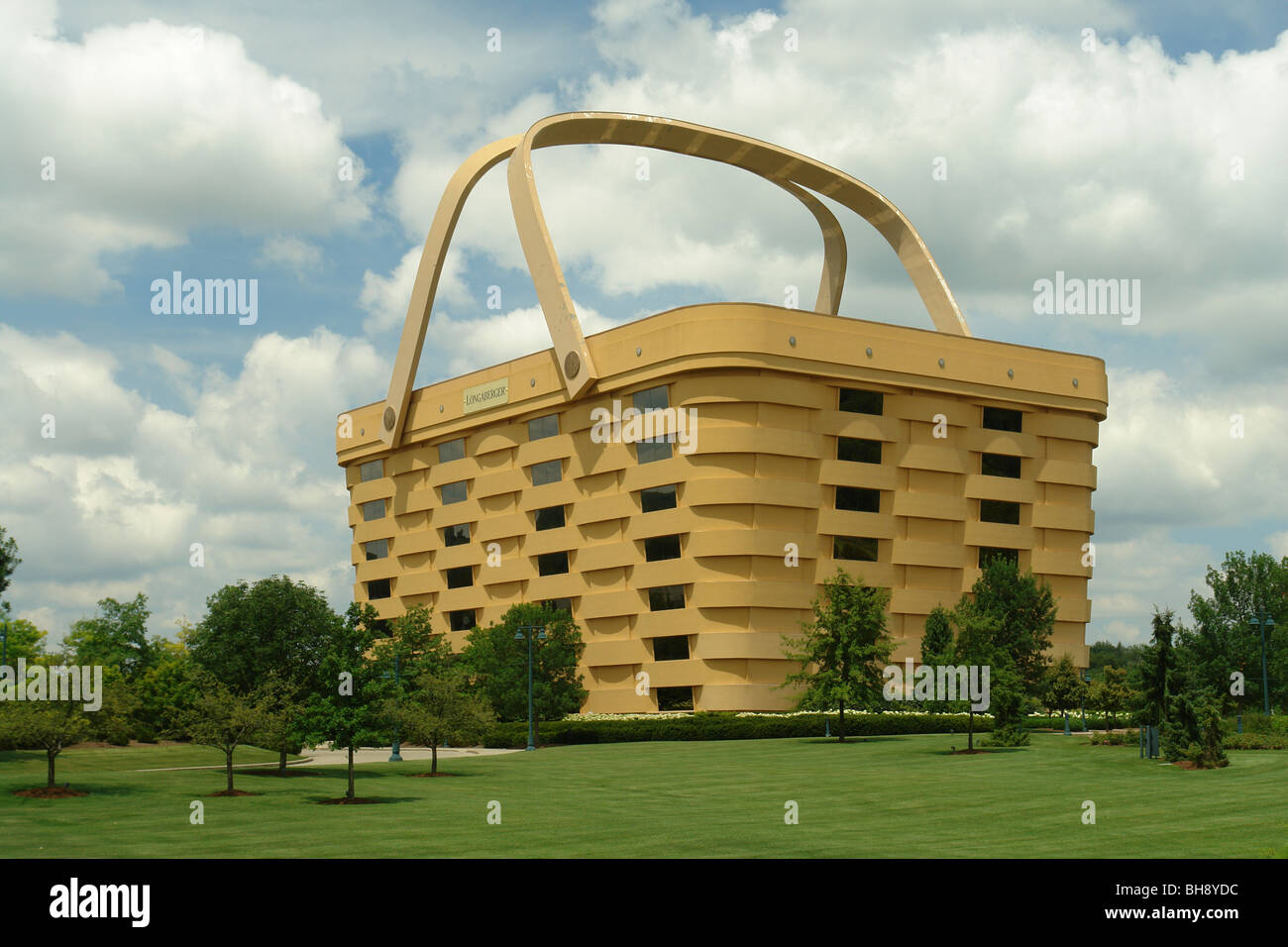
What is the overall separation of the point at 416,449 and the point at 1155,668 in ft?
199

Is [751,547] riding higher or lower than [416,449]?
lower

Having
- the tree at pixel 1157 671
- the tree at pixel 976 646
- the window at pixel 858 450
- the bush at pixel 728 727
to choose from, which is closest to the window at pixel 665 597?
the bush at pixel 728 727

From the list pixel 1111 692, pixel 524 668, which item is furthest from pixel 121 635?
pixel 1111 692

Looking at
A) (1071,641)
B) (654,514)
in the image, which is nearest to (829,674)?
(654,514)

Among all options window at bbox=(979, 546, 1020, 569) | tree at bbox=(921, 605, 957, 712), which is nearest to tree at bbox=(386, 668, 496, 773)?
tree at bbox=(921, 605, 957, 712)

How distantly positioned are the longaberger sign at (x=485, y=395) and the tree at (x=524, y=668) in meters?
15.8

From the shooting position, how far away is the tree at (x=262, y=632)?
158ft

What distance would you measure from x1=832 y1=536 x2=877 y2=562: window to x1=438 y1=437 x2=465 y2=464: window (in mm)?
27985

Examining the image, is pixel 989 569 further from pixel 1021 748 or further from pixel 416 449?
pixel 416 449

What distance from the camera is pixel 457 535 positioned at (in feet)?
271

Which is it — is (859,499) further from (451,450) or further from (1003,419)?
(451,450)

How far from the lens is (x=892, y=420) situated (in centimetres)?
6844

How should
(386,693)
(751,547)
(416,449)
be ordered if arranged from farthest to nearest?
(416,449)
(751,547)
(386,693)
